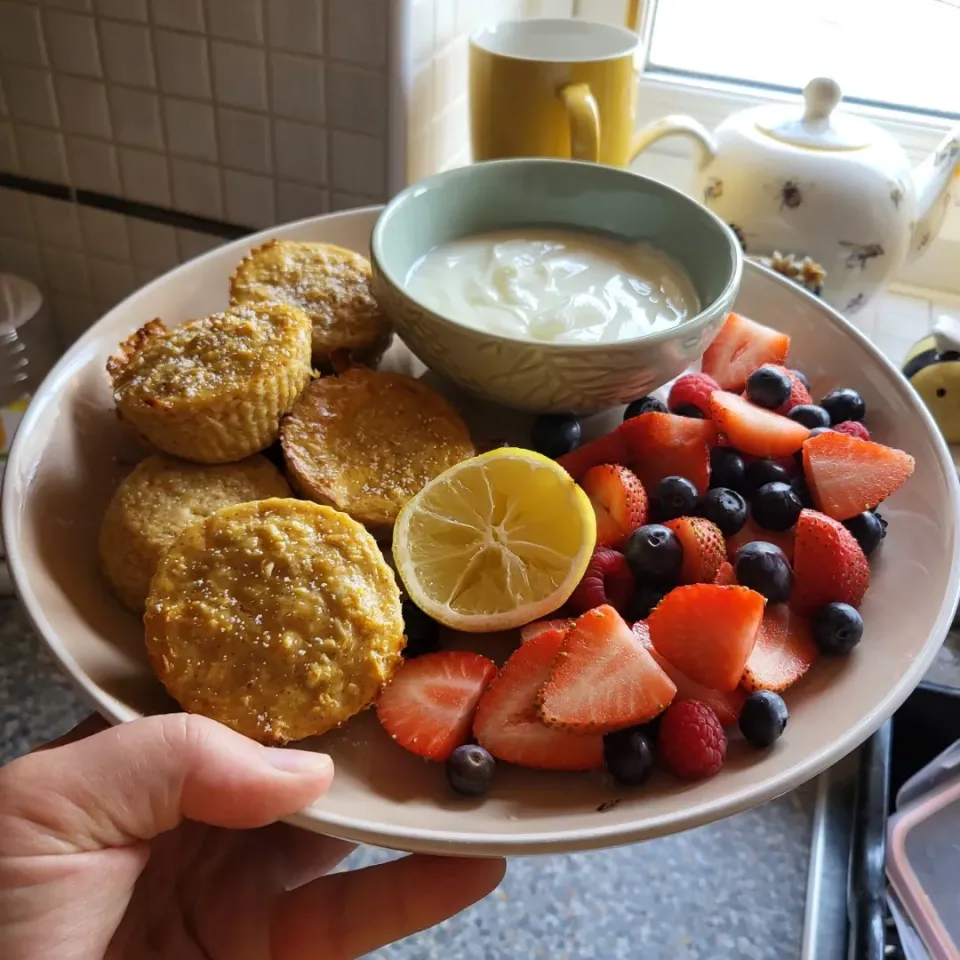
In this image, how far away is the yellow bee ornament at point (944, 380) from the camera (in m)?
1.22

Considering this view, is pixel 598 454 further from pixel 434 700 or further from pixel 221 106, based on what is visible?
pixel 221 106

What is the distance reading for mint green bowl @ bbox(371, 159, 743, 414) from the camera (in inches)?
33.4

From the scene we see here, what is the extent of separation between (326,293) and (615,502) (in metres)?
0.38

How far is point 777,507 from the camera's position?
86cm

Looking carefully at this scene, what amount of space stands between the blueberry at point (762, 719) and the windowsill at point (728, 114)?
108 centimetres

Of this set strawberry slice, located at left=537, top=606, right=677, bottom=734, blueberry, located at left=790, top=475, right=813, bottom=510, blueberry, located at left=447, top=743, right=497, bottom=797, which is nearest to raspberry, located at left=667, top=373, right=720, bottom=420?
blueberry, located at left=790, top=475, right=813, bottom=510

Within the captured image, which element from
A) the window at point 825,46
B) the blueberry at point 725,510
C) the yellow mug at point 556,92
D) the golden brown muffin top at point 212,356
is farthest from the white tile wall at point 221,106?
the blueberry at point 725,510

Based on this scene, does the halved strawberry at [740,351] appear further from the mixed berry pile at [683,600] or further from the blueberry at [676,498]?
the blueberry at [676,498]

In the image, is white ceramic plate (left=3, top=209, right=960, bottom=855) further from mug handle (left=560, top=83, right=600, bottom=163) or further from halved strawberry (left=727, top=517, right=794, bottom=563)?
mug handle (left=560, top=83, right=600, bottom=163)

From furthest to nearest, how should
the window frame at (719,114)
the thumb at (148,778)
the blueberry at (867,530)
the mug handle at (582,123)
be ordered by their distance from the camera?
the window frame at (719,114), the mug handle at (582,123), the blueberry at (867,530), the thumb at (148,778)

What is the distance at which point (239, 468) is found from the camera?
2.79 ft

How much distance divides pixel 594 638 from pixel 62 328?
50.0 inches

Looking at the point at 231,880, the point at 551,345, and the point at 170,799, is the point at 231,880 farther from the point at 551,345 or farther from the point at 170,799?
the point at 551,345

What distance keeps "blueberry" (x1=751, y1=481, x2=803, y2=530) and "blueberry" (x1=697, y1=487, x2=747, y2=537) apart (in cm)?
2
